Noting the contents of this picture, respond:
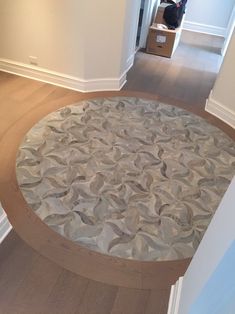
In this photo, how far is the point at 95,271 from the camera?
5.15 ft

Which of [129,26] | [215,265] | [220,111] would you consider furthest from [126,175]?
[129,26]

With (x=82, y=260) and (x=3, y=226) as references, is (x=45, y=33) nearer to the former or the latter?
(x=3, y=226)

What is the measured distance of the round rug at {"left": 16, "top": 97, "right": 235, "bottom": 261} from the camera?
1.78m

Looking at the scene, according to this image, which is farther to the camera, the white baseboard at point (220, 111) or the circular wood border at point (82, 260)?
the white baseboard at point (220, 111)

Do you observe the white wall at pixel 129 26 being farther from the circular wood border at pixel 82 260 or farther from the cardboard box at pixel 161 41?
the circular wood border at pixel 82 260

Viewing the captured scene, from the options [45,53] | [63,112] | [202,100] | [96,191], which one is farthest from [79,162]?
[202,100]

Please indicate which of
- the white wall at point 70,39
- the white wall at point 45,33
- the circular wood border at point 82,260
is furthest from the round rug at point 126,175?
the white wall at point 45,33

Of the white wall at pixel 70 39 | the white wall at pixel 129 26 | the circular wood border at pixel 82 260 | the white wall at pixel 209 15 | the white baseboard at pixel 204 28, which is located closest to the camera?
the circular wood border at pixel 82 260

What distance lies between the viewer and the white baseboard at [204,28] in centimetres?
572

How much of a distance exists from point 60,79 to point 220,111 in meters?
1.85

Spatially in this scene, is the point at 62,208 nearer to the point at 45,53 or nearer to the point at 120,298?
the point at 120,298

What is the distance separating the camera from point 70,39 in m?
2.98

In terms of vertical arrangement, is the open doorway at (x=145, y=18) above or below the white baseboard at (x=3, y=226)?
above

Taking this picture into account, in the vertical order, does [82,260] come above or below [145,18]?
below
